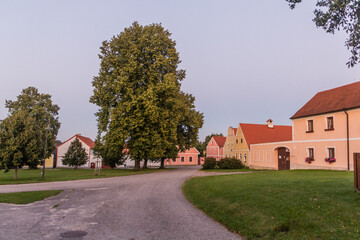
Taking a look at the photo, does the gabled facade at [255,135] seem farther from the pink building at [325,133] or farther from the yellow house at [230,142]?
the pink building at [325,133]

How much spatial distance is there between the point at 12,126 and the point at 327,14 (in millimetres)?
24538

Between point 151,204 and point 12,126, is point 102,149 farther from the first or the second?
point 151,204

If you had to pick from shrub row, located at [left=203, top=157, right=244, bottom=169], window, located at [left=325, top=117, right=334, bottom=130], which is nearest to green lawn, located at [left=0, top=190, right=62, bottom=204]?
window, located at [left=325, top=117, right=334, bottom=130]

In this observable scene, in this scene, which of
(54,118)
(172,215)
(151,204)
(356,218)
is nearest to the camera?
(356,218)

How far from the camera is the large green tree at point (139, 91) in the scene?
28250mm

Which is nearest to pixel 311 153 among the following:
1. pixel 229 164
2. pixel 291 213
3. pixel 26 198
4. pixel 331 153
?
pixel 331 153

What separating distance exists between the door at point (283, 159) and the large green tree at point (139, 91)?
14089 mm

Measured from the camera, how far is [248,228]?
22.9 ft

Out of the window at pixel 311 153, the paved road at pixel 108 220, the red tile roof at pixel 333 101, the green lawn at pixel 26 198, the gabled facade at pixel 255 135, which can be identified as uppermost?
the red tile roof at pixel 333 101

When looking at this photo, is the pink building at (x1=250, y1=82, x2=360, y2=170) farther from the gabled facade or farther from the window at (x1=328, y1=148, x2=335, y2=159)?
the gabled facade

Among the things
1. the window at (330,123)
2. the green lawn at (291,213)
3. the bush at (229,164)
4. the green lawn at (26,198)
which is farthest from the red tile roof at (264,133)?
the green lawn at (26,198)

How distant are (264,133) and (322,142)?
847 inches

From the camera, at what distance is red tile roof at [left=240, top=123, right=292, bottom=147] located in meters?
46.0

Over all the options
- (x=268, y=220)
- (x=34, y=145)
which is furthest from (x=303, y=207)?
(x=34, y=145)
